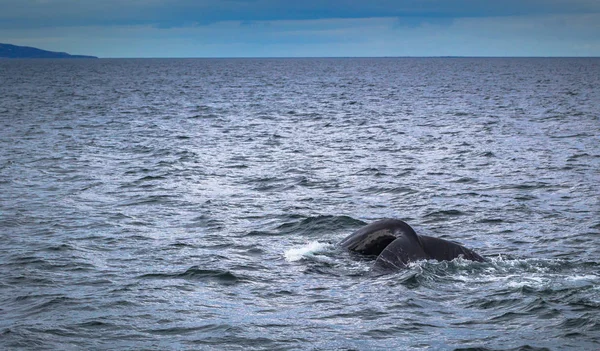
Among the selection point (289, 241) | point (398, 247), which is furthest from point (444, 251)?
point (289, 241)

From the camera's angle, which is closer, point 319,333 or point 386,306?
point 319,333

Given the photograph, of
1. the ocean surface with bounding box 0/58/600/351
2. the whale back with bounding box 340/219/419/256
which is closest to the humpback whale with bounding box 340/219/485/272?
the whale back with bounding box 340/219/419/256

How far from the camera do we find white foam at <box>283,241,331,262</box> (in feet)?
49.7

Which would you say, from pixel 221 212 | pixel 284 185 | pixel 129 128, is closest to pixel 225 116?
pixel 129 128

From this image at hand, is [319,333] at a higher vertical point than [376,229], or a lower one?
lower

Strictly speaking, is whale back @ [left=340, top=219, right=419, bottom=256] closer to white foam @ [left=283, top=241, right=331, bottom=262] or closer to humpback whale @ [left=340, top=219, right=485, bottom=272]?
humpback whale @ [left=340, top=219, right=485, bottom=272]

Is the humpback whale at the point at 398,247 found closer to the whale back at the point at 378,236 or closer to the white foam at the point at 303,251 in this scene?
the whale back at the point at 378,236

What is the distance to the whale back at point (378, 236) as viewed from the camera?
45.2 feet

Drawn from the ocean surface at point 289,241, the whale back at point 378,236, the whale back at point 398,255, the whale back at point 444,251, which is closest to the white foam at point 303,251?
the ocean surface at point 289,241

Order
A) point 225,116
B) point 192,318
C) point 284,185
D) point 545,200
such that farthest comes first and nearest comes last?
point 225,116, point 284,185, point 545,200, point 192,318

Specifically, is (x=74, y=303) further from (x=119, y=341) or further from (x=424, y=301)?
(x=424, y=301)

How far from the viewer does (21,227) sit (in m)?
17.9

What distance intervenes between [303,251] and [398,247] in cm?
254

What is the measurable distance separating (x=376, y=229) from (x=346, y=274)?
1.17 m
